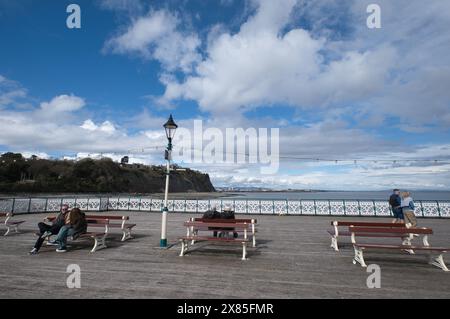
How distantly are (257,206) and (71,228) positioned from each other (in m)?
13.4

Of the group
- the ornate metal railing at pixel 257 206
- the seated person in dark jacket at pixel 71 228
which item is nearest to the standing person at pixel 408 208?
the ornate metal railing at pixel 257 206

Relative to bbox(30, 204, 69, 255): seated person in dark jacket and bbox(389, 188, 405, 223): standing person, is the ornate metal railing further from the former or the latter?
bbox(30, 204, 69, 255): seated person in dark jacket

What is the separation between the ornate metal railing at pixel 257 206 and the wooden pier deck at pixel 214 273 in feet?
34.4

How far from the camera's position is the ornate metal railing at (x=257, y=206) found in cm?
1638

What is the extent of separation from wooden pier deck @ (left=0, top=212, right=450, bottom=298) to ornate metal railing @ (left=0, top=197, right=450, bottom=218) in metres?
10.5

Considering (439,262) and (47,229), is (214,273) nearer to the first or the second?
(439,262)

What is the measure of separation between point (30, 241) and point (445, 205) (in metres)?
21.4

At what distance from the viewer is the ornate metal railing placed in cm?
1638

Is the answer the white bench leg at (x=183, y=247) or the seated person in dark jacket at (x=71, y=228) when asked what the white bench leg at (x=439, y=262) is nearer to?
the white bench leg at (x=183, y=247)

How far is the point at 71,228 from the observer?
282 inches

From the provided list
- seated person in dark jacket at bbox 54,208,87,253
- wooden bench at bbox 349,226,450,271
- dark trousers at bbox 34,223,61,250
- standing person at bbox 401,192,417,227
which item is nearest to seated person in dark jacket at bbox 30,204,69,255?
dark trousers at bbox 34,223,61,250

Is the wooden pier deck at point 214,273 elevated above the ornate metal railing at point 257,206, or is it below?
below

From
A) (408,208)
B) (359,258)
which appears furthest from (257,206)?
(359,258)
